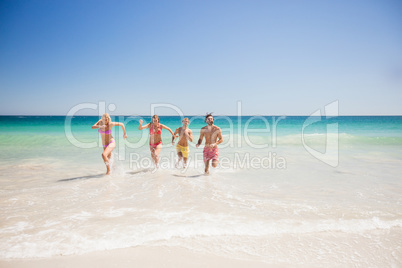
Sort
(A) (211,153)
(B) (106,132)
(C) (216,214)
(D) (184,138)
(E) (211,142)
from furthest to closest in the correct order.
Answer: (D) (184,138) < (E) (211,142) < (A) (211,153) < (B) (106,132) < (C) (216,214)

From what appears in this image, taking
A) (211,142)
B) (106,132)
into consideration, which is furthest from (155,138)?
(211,142)

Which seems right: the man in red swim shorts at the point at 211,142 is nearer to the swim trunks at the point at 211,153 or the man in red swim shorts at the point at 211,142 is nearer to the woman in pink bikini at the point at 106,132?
the swim trunks at the point at 211,153

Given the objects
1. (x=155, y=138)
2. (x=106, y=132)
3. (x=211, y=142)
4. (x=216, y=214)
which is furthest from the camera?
(x=155, y=138)

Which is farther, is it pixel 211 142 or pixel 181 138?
pixel 181 138

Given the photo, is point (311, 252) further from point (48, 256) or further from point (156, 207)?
point (48, 256)

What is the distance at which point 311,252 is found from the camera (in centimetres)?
286

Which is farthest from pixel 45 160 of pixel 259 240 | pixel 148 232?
pixel 259 240

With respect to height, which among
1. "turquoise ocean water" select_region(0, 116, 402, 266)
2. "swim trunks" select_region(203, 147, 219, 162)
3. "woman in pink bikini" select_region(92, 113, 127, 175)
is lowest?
"turquoise ocean water" select_region(0, 116, 402, 266)

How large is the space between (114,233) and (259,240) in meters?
2.04

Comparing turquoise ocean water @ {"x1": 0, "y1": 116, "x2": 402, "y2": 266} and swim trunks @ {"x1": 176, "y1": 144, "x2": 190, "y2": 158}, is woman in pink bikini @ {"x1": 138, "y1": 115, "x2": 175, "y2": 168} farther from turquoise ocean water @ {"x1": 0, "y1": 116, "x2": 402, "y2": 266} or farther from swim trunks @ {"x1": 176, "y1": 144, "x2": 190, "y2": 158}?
turquoise ocean water @ {"x1": 0, "y1": 116, "x2": 402, "y2": 266}

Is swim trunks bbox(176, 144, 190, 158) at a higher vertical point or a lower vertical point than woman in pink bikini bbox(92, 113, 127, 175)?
lower

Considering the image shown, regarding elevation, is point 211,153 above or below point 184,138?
below

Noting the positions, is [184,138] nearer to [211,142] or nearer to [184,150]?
[184,150]

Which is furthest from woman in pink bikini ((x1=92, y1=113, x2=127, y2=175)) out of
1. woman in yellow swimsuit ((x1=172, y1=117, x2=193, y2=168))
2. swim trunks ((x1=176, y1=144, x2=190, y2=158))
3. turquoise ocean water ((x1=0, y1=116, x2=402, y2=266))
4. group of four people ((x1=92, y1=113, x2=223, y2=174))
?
swim trunks ((x1=176, y1=144, x2=190, y2=158))
